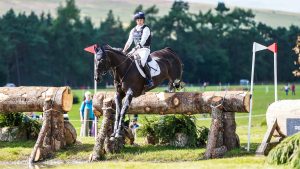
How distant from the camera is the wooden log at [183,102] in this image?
50.2ft

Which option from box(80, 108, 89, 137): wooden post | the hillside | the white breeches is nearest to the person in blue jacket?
box(80, 108, 89, 137): wooden post

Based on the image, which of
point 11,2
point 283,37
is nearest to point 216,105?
point 283,37

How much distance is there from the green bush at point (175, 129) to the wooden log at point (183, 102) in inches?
14.9

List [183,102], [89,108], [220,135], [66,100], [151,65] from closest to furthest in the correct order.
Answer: [220,135], [183,102], [151,65], [66,100], [89,108]

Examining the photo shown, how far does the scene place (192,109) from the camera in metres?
15.9

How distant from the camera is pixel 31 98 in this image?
56.7 ft

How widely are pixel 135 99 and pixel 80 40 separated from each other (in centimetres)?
8349

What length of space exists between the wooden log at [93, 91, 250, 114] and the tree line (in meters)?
68.8

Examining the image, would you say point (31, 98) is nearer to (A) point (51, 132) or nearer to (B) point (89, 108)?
(A) point (51, 132)

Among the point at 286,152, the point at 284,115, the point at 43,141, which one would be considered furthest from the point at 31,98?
the point at 286,152

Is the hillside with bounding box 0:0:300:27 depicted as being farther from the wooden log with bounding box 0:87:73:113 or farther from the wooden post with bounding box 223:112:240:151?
the wooden post with bounding box 223:112:240:151

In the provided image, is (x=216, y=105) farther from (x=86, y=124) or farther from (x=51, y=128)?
(x=86, y=124)

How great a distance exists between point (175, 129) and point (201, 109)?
1040 millimetres

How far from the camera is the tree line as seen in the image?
92.9 m
